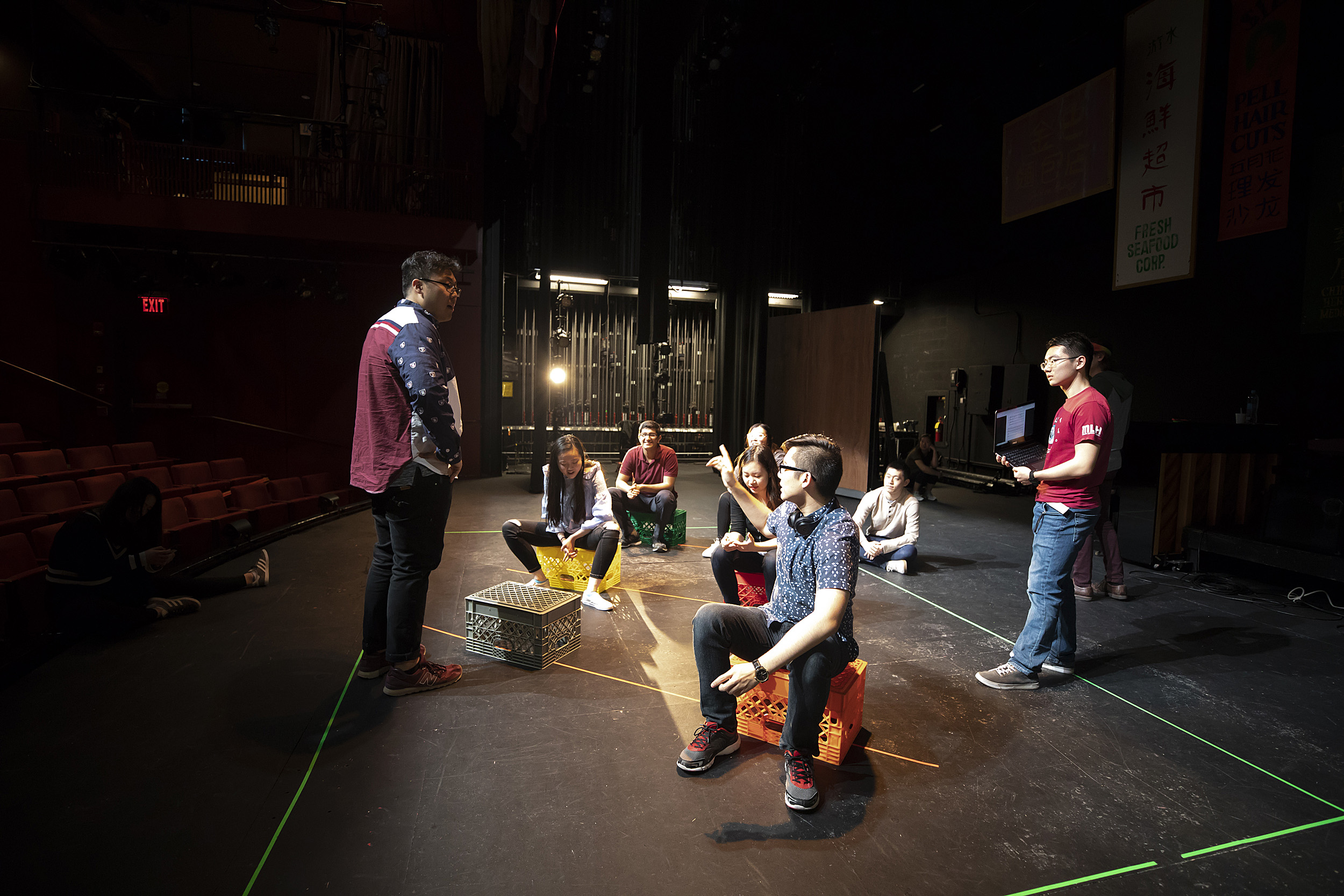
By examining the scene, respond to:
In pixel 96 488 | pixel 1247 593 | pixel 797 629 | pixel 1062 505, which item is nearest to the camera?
pixel 797 629

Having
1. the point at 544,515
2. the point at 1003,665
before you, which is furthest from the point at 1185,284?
the point at 544,515

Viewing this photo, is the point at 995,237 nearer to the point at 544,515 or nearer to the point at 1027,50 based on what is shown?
the point at 1027,50

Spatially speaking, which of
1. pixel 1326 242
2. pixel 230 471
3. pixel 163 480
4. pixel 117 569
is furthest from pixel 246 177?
pixel 1326 242

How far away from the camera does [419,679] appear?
2561 mm

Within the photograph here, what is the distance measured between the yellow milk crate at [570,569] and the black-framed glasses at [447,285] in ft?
6.19

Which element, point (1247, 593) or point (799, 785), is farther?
point (1247, 593)

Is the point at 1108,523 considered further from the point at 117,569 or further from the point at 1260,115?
the point at 117,569

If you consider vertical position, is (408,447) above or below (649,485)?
above

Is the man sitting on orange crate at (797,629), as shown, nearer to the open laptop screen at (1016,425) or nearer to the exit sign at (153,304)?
the open laptop screen at (1016,425)

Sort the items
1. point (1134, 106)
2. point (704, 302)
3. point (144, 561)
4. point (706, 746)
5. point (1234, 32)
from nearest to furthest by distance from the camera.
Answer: point (706, 746) → point (144, 561) → point (1234, 32) → point (1134, 106) → point (704, 302)

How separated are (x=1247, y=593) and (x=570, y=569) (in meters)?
4.57

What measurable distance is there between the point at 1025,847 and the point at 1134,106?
24.3 ft

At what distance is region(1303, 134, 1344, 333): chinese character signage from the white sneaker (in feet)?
21.5

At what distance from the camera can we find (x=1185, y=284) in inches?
268
